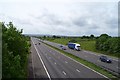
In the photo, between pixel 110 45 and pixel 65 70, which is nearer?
pixel 65 70

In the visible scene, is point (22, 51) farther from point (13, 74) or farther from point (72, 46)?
point (72, 46)

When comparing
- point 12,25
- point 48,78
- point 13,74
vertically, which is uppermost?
point 12,25

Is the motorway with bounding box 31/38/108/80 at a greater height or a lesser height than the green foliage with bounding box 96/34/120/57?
lesser

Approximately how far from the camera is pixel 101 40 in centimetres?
9044

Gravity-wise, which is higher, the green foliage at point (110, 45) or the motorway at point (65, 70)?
the green foliage at point (110, 45)

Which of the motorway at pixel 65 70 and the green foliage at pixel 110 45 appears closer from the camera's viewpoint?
the motorway at pixel 65 70

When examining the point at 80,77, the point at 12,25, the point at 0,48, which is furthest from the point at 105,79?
the point at 0,48

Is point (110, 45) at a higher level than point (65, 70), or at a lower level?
higher

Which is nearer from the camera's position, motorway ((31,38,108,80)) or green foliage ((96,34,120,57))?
motorway ((31,38,108,80))

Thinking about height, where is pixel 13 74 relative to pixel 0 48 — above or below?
below

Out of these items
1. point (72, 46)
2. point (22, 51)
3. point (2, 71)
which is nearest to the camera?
point (2, 71)

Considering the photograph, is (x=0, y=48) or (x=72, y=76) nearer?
(x=0, y=48)

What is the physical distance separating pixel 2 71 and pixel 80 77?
18.5m

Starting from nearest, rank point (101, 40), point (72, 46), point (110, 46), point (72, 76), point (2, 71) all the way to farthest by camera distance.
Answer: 1. point (2, 71)
2. point (72, 76)
3. point (110, 46)
4. point (101, 40)
5. point (72, 46)
